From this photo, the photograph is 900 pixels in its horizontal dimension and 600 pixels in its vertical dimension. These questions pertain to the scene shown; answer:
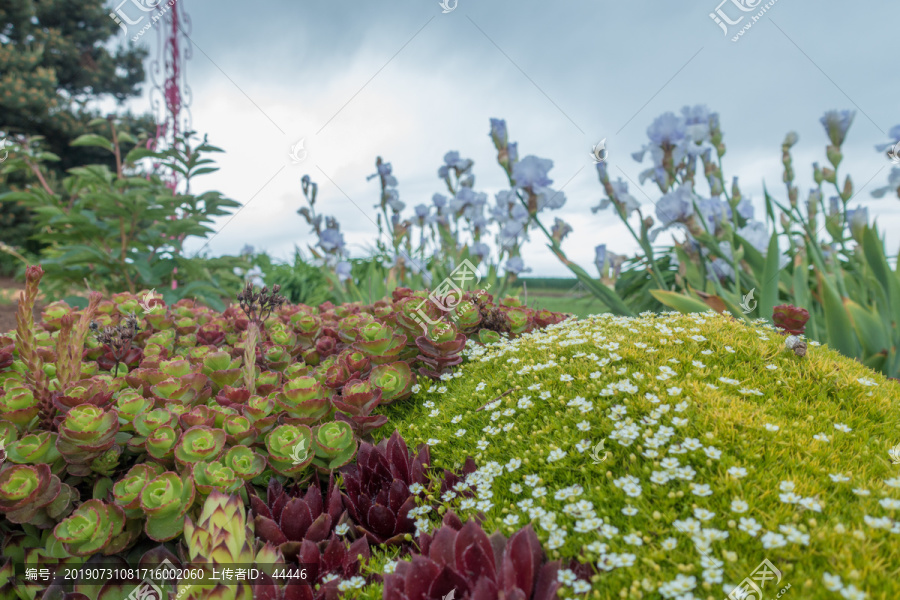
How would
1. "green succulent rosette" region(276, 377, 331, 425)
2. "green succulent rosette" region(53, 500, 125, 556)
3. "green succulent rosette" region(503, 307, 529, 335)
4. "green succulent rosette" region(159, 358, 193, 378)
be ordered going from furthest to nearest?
1. "green succulent rosette" region(503, 307, 529, 335)
2. "green succulent rosette" region(159, 358, 193, 378)
3. "green succulent rosette" region(276, 377, 331, 425)
4. "green succulent rosette" region(53, 500, 125, 556)

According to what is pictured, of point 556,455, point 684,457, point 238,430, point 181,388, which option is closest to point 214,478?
point 238,430

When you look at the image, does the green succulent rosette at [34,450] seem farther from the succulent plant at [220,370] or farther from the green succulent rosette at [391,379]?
the green succulent rosette at [391,379]

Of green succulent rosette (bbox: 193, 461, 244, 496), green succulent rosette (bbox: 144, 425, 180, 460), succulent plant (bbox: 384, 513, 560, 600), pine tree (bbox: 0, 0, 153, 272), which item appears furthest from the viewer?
pine tree (bbox: 0, 0, 153, 272)

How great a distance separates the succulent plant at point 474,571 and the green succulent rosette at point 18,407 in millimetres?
1464

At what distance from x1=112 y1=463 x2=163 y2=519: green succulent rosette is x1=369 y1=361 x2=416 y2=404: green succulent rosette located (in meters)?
0.85

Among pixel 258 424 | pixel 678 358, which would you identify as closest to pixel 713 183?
pixel 678 358

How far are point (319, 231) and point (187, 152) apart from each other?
1.63 m

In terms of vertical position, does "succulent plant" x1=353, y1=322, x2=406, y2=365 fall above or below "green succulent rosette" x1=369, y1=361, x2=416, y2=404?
above

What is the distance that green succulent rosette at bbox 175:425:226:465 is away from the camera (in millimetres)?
1615

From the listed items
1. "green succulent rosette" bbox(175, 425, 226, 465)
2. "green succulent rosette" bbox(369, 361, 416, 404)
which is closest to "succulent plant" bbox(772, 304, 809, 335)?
"green succulent rosette" bbox(369, 361, 416, 404)

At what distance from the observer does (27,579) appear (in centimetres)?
152

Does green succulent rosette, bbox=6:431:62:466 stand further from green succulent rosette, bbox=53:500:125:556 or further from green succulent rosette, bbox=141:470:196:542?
green succulent rosette, bbox=141:470:196:542

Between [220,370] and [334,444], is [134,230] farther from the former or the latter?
[334,444]

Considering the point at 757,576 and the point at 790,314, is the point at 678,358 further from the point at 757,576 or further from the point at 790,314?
the point at 757,576
